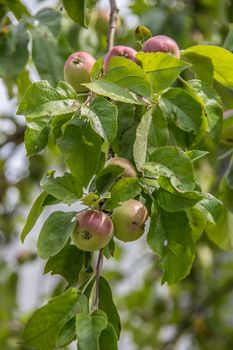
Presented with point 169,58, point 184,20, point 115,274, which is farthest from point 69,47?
point 115,274

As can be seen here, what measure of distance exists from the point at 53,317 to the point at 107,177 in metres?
0.17

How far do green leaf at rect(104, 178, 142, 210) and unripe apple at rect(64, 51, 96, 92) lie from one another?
15 centimetres

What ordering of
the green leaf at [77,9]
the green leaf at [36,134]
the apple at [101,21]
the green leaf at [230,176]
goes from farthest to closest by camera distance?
the apple at [101,21] → the green leaf at [230,176] → the green leaf at [77,9] → the green leaf at [36,134]

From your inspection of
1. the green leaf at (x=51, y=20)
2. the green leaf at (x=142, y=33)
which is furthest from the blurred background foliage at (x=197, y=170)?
the green leaf at (x=142, y=33)

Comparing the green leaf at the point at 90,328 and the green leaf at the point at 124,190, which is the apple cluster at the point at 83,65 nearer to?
the green leaf at the point at 124,190

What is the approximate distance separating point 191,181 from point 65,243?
0.15 metres

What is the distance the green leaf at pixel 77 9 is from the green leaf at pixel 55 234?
343 mm

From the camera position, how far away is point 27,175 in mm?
2355

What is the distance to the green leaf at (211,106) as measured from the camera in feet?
3.48

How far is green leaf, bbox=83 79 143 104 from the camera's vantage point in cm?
92

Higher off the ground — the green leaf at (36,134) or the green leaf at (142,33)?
the green leaf at (142,33)

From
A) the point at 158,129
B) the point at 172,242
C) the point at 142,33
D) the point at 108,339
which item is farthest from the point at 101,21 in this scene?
the point at 108,339

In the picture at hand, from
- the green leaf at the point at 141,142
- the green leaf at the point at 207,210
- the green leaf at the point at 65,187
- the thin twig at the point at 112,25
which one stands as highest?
the green leaf at the point at 141,142

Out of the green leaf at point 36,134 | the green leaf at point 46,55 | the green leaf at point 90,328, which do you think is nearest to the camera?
the green leaf at point 90,328
